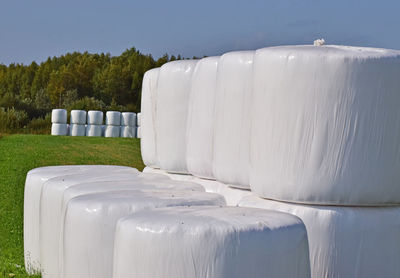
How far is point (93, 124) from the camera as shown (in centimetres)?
2148

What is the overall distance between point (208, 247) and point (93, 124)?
1961 centimetres

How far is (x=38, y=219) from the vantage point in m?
4.42

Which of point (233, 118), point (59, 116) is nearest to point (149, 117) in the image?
point (233, 118)

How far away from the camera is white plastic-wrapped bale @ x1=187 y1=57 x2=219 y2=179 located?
379 cm

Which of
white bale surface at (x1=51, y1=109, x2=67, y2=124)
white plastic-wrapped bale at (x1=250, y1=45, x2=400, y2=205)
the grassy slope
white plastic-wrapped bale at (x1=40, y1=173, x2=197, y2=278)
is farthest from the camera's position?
white bale surface at (x1=51, y1=109, x2=67, y2=124)

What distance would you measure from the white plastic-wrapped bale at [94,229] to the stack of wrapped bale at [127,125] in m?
18.8

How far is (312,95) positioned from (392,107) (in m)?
0.40

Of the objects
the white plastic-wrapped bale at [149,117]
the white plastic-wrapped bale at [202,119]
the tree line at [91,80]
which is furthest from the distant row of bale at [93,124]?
the white plastic-wrapped bale at [202,119]

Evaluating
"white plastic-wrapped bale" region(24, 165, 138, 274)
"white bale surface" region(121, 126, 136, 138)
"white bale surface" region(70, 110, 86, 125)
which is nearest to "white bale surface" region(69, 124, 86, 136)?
"white bale surface" region(70, 110, 86, 125)

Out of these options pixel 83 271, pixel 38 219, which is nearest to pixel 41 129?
pixel 38 219

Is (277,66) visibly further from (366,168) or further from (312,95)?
(366,168)

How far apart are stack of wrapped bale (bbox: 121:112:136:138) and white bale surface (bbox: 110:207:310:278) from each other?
19.4 metres

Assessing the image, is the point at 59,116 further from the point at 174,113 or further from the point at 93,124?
the point at 174,113

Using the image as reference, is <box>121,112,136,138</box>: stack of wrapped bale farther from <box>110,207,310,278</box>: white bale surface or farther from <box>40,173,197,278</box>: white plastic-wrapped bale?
<box>110,207,310,278</box>: white bale surface
